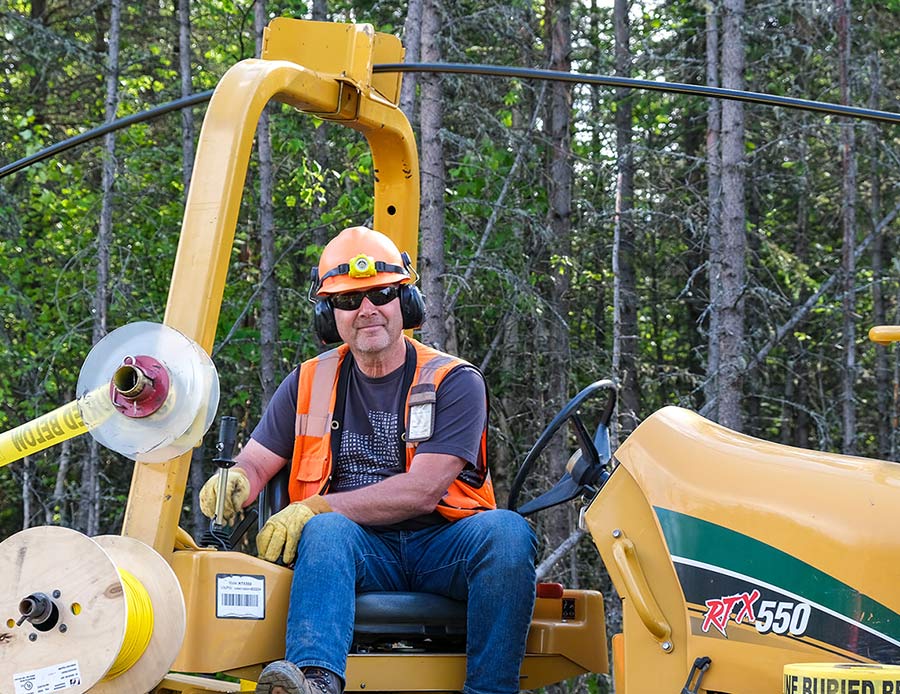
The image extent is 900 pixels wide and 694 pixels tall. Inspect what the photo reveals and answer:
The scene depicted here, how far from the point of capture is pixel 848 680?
1937mm

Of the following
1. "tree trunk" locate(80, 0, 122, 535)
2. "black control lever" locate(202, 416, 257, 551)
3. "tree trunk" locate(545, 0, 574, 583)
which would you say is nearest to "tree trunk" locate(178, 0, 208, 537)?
"tree trunk" locate(80, 0, 122, 535)

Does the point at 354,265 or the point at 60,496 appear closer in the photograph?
the point at 354,265

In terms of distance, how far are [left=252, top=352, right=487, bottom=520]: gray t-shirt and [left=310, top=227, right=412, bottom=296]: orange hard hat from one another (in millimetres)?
282

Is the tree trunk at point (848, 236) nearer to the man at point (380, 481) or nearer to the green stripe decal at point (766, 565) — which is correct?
the man at point (380, 481)

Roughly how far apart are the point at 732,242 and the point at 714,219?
36 centimetres

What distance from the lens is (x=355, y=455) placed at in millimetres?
3562

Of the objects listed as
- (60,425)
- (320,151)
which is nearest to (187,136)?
(320,151)

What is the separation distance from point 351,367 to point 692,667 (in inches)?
60.4

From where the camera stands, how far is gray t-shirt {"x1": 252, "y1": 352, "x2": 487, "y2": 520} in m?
3.49

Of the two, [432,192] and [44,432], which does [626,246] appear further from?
[44,432]

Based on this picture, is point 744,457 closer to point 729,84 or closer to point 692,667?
point 692,667

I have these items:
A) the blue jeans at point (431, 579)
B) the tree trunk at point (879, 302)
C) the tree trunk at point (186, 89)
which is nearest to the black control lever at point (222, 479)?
the blue jeans at point (431, 579)

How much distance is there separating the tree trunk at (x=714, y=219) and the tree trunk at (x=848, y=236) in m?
1.11

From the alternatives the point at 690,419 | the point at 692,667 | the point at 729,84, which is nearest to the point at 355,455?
the point at 690,419
